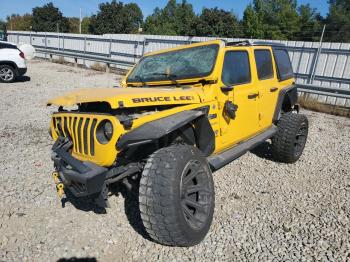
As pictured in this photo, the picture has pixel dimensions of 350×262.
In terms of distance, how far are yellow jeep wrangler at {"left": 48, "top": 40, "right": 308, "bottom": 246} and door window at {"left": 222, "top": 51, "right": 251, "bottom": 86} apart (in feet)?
0.05

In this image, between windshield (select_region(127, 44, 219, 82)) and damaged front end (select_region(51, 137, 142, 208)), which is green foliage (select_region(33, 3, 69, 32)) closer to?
windshield (select_region(127, 44, 219, 82))

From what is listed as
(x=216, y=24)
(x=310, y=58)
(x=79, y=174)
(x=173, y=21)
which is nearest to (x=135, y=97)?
(x=79, y=174)

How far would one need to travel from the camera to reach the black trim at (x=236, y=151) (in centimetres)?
360

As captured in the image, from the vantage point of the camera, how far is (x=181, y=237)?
2789 mm

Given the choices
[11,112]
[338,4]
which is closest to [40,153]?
[11,112]

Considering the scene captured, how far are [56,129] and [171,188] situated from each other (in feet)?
5.51

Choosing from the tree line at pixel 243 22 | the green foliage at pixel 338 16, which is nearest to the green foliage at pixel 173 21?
the tree line at pixel 243 22

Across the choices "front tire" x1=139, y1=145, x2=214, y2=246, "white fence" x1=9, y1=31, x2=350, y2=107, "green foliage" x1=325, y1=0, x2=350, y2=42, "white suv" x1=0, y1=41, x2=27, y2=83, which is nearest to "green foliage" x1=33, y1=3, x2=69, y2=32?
"white fence" x1=9, y1=31, x2=350, y2=107

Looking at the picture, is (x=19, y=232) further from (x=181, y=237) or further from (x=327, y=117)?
(x=327, y=117)

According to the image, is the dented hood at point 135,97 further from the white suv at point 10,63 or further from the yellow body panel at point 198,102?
the white suv at point 10,63

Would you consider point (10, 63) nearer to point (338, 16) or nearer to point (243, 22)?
point (243, 22)

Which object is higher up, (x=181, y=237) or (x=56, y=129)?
(x=56, y=129)

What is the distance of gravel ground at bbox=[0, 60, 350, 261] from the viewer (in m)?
3.02

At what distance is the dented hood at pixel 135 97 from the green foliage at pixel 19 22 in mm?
69353
